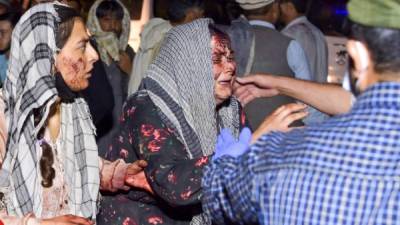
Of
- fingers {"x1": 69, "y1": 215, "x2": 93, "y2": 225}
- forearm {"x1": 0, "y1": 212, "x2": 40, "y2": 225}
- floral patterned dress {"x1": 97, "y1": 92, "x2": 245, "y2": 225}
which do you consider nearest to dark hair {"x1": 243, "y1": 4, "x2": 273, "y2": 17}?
floral patterned dress {"x1": 97, "y1": 92, "x2": 245, "y2": 225}

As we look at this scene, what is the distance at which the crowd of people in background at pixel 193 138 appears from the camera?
88.6 inches

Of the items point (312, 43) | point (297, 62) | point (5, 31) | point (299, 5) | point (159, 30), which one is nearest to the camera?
point (5, 31)

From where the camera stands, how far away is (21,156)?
12.2 ft

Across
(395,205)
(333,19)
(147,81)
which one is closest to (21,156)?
(147,81)

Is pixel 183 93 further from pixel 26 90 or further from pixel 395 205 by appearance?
pixel 395 205

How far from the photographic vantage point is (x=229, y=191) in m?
2.46

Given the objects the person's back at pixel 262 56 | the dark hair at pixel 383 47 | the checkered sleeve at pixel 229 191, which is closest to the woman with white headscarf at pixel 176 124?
the checkered sleeve at pixel 229 191

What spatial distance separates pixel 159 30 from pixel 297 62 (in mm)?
1725

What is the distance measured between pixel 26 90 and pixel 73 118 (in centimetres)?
44

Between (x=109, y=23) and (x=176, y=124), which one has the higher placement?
(x=176, y=124)

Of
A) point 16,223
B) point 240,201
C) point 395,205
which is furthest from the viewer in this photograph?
point 16,223

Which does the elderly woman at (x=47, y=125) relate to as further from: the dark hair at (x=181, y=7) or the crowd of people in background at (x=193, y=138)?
the dark hair at (x=181, y=7)

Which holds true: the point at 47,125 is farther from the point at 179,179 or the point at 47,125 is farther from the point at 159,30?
the point at 159,30

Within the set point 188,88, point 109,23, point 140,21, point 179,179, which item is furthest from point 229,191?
point 140,21
